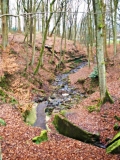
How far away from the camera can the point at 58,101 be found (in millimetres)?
14281

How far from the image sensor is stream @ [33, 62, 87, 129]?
37.9ft

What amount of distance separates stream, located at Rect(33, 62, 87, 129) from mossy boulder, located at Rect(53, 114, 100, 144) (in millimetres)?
945

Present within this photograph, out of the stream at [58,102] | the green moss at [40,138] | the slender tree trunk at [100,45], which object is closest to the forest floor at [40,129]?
the green moss at [40,138]

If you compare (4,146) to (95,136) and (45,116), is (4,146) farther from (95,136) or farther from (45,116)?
(45,116)

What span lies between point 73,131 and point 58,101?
569cm

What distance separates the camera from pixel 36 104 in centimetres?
1340

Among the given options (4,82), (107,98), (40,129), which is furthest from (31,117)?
(107,98)

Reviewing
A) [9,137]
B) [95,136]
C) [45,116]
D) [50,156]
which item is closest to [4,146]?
[9,137]

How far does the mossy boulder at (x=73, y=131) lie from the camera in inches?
324

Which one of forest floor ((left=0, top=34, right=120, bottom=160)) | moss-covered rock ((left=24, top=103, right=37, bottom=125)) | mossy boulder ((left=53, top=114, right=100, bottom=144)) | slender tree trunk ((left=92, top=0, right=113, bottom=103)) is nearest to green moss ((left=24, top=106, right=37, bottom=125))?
moss-covered rock ((left=24, top=103, right=37, bottom=125))

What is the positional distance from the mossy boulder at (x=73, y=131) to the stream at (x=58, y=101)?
3.10 feet

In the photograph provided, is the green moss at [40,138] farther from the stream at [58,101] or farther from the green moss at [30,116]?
the green moss at [30,116]

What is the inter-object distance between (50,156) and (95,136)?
89.8 inches

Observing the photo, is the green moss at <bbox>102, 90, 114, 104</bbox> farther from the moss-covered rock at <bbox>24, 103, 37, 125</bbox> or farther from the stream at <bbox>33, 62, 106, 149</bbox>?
the moss-covered rock at <bbox>24, 103, 37, 125</bbox>
